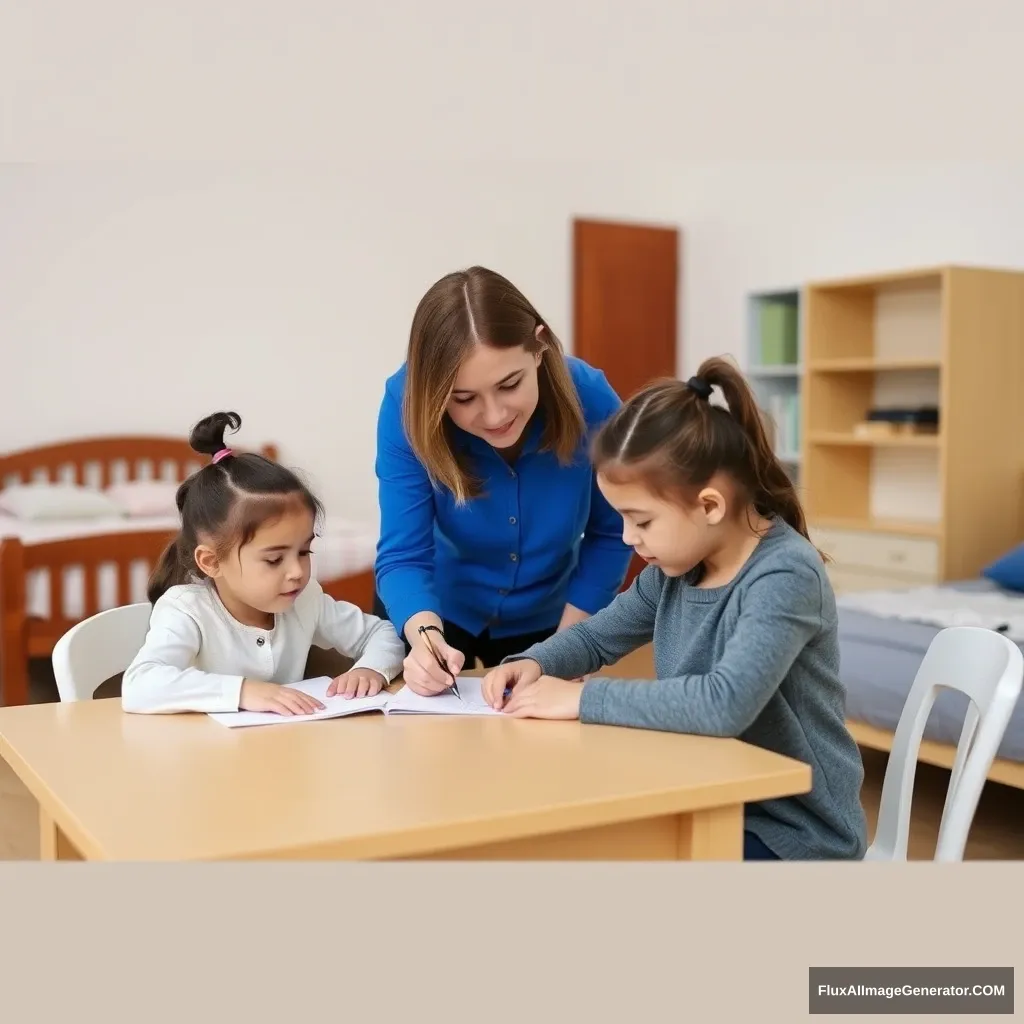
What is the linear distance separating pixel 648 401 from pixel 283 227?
380 centimetres

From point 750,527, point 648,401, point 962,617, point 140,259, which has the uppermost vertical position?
point 140,259

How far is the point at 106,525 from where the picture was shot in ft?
12.7

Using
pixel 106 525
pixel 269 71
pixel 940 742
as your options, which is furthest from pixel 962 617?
pixel 106 525

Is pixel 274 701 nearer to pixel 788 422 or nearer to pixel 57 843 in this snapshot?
pixel 57 843

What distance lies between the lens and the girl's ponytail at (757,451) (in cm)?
128


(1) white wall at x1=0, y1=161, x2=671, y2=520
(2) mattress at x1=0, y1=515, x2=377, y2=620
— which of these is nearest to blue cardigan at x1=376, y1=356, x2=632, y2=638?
(2) mattress at x1=0, y1=515, x2=377, y2=620

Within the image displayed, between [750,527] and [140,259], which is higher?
[140,259]

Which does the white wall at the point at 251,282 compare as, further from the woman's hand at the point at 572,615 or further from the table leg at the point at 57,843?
the table leg at the point at 57,843

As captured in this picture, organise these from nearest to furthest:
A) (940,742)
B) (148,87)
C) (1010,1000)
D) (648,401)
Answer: (1010,1000)
(148,87)
(648,401)
(940,742)

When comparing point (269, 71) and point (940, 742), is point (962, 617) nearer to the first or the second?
point (940, 742)

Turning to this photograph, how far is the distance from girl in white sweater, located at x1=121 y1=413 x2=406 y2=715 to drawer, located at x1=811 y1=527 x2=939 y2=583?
2.63 meters

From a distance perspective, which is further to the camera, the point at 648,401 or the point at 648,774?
the point at 648,401

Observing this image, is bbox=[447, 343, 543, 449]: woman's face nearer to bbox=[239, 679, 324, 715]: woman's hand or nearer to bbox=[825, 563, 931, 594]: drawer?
bbox=[239, 679, 324, 715]: woman's hand

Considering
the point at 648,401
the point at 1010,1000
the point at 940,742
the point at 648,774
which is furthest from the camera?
the point at 940,742
